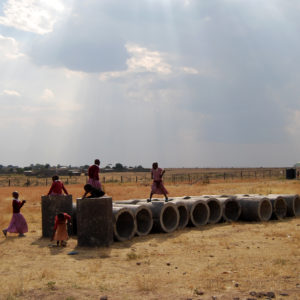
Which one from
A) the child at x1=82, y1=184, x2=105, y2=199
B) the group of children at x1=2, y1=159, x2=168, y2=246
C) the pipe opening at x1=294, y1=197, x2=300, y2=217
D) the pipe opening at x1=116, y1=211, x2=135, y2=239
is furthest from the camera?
the pipe opening at x1=294, y1=197, x2=300, y2=217

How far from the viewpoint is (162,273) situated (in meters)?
7.25

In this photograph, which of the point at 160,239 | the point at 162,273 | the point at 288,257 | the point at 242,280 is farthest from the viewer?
the point at 160,239

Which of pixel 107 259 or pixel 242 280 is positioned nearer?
pixel 242 280

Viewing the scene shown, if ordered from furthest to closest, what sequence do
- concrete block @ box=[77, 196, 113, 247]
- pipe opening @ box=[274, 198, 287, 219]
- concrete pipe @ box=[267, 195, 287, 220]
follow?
1. pipe opening @ box=[274, 198, 287, 219]
2. concrete pipe @ box=[267, 195, 287, 220]
3. concrete block @ box=[77, 196, 113, 247]

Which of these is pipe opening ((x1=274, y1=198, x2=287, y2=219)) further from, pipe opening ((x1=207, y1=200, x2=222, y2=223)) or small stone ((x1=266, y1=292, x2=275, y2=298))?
small stone ((x1=266, y1=292, x2=275, y2=298))

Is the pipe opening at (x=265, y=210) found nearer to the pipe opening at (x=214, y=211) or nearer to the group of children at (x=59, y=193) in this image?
the pipe opening at (x=214, y=211)

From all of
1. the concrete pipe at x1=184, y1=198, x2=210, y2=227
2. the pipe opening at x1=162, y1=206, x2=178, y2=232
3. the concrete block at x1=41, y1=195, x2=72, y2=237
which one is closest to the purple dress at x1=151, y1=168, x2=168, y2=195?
the pipe opening at x1=162, y1=206, x2=178, y2=232

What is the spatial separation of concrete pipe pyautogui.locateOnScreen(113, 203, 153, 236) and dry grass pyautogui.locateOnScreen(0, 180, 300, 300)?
448 millimetres

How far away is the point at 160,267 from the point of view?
7.72 metres

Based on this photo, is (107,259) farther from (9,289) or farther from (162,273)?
(9,289)

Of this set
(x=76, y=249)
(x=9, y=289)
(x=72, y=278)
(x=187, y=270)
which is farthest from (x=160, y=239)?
(x=9, y=289)

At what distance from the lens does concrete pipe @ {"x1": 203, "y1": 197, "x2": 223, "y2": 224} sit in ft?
45.0

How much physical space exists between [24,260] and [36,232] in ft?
13.0

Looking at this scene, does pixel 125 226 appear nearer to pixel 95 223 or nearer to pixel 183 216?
pixel 95 223
